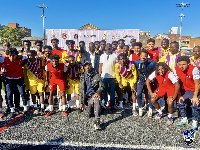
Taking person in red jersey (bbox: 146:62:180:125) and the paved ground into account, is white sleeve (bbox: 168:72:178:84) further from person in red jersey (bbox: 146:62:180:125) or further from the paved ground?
the paved ground

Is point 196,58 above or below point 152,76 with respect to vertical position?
above

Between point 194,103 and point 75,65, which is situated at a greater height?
point 75,65

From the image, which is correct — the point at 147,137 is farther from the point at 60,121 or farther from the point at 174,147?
the point at 60,121

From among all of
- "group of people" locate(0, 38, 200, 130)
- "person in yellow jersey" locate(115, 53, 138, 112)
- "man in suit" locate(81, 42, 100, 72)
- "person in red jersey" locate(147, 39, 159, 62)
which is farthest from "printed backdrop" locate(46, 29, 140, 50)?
"person in yellow jersey" locate(115, 53, 138, 112)

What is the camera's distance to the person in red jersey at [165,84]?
13.4ft

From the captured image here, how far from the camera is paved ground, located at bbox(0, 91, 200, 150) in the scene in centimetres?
329

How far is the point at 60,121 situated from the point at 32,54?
2.06m

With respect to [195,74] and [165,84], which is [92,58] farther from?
[195,74]

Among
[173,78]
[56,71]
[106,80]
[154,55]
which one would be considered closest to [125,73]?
[106,80]

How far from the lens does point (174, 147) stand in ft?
10.5

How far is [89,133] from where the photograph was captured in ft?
12.4

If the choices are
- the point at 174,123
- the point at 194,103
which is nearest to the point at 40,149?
the point at 174,123

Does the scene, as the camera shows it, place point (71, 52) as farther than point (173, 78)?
Yes
